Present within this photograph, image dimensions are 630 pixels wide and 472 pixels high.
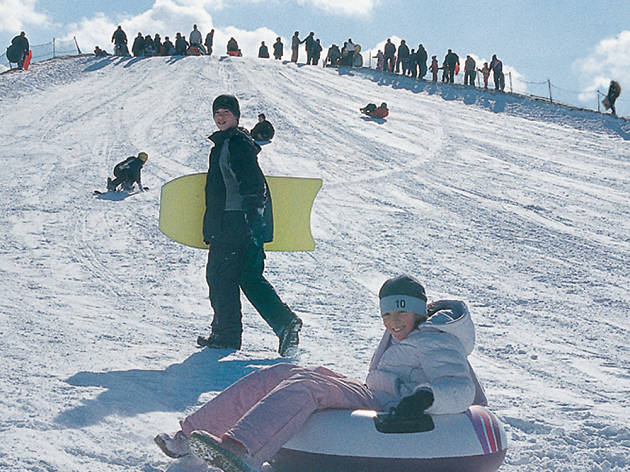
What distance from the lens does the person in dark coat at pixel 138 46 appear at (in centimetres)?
2841

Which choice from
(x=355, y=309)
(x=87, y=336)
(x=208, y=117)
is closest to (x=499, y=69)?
(x=208, y=117)

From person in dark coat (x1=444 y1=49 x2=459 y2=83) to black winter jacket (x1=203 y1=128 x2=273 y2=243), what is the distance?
22.6 m

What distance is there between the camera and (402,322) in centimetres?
291

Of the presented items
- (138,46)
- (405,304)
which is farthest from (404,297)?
(138,46)

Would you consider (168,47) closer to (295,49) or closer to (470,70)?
(295,49)

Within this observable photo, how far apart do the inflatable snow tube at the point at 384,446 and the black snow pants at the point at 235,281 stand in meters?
1.82

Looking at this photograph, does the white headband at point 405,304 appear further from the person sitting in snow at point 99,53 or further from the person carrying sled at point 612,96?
the person sitting in snow at point 99,53

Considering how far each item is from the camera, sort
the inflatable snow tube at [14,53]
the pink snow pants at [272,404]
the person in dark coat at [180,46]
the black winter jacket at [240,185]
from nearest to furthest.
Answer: the pink snow pants at [272,404]
the black winter jacket at [240,185]
the inflatable snow tube at [14,53]
the person in dark coat at [180,46]

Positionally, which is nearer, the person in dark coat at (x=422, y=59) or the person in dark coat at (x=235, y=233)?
the person in dark coat at (x=235, y=233)

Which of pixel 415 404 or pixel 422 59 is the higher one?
pixel 422 59

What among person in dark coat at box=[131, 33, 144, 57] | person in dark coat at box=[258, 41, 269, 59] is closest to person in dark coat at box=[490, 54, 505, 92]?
person in dark coat at box=[258, 41, 269, 59]

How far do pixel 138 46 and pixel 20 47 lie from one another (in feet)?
16.3

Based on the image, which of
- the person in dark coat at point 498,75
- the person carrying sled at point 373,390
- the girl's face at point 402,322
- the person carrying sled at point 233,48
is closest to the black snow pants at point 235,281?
the person carrying sled at point 373,390

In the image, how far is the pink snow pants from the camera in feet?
8.30
